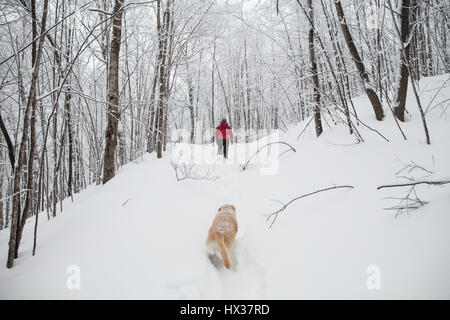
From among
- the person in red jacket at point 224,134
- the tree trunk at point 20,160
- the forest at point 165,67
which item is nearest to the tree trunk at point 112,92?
the forest at point 165,67

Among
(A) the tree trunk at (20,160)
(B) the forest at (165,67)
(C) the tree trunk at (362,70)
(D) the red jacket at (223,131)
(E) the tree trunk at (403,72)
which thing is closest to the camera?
(A) the tree trunk at (20,160)

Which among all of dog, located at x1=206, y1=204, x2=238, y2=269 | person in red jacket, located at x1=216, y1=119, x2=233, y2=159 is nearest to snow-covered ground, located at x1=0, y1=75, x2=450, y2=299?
dog, located at x1=206, y1=204, x2=238, y2=269

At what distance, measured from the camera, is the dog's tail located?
78.1 inches

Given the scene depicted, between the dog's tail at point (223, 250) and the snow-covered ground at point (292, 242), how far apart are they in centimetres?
19

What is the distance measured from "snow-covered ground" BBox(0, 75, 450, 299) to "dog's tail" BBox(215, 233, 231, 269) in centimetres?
19

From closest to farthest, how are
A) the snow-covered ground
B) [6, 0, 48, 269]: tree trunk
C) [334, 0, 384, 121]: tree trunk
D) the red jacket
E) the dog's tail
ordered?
the snow-covered ground → the dog's tail → [6, 0, 48, 269]: tree trunk → [334, 0, 384, 121]: tree trunk → the red jacket

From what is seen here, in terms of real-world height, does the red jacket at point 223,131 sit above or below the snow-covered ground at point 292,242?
above

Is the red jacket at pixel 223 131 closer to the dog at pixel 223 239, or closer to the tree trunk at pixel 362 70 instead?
the tree trunk at pixel 362 70

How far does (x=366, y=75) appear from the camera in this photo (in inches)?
133

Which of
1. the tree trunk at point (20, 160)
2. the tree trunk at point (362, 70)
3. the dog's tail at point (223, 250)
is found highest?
the tree trunk at point (362, 70)

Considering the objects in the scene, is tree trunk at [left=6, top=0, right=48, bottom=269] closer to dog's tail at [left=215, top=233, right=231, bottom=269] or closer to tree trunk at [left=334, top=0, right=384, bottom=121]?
dog's tail at [left=215, top=233, right=231, bottom=269]

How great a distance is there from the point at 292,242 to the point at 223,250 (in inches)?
29.8

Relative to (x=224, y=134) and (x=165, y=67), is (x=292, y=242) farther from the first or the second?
(x=224, y=134)

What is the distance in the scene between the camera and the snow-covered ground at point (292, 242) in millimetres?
1432
